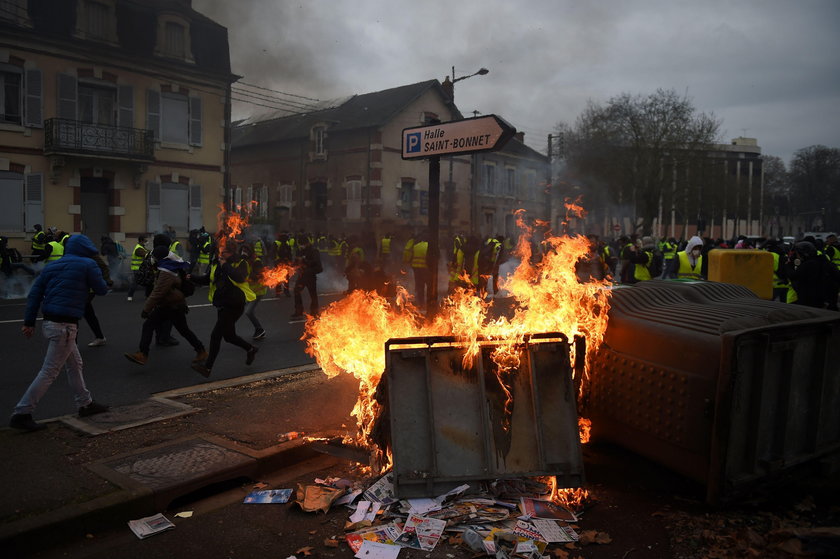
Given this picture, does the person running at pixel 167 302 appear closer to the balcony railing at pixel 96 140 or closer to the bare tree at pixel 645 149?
the balcony railing at pixel 96 140

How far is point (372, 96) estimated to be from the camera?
3656 cm

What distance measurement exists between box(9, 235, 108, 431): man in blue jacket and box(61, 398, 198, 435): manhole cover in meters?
0.13

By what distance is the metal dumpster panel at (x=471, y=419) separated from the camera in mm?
4070

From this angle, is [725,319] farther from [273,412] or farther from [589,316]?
[273,412]

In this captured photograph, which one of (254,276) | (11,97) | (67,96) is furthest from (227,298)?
(11,97)

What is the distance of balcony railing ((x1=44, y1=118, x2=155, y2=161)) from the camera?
20438mm

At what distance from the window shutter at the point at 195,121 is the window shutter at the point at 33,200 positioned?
568 cm

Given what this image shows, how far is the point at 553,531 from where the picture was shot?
3736 millimetres

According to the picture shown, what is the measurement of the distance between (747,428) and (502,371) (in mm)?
1627

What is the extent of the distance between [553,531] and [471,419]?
882 mm

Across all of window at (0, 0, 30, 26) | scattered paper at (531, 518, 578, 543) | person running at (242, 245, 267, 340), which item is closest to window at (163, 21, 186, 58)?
window at (0, 0, 30, 26)

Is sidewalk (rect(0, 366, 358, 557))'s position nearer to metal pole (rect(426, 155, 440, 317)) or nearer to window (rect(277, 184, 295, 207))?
metal pole (rect(426, 155, 440, 317))

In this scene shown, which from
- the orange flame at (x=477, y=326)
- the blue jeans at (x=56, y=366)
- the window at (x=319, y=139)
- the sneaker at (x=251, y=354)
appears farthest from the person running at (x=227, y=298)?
the window at (x=319, y=139)

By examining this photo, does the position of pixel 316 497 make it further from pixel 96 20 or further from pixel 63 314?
pixel 96 20
